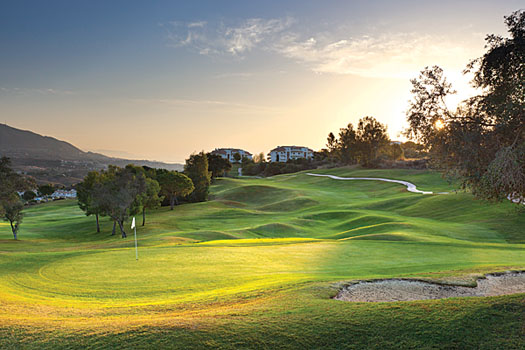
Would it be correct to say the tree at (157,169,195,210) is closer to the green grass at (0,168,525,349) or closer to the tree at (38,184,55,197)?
the green grass at (0,168,525,349)

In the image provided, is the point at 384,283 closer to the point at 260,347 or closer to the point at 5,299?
the point at 260,347

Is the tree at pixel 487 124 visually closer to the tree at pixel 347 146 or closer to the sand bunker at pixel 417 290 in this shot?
the sand bunker at pixel 417 290

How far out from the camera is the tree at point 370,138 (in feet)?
382

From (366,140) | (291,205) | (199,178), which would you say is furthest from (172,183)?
(366,140)

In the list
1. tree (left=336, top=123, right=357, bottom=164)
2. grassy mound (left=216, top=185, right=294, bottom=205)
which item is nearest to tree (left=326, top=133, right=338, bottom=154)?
tree (left=336, top=123, right=357, bottom=164)

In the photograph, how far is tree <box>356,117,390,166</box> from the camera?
382 ft

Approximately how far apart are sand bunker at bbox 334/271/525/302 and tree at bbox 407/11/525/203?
304 cm

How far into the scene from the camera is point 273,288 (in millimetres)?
11492

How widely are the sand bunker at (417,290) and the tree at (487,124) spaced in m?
3.04

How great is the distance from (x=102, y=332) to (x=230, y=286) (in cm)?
671

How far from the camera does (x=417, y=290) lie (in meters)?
11.4

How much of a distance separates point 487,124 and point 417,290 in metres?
5.82

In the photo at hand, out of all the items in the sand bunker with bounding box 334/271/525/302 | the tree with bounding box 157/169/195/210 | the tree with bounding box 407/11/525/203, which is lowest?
the sand bunker with bounding box 334/271/525/302

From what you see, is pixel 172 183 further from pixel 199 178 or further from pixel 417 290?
pixel 417 290
